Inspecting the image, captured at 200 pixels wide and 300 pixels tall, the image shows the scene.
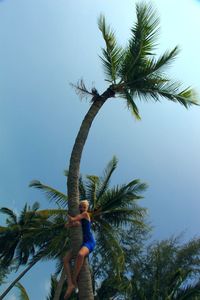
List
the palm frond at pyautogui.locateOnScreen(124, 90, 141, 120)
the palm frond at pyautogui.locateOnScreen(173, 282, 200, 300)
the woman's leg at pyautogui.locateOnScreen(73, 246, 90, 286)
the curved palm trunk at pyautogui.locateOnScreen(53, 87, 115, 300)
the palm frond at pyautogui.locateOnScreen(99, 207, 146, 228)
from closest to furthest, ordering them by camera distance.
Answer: the woman's leg at pyautogui.locateOnScreen(73, 246, 90, 286), the curved palm trunk at pyautogui.locateOnScreen(53, 87, 115, 300), the palm frond at pyautogui.locateOnScreen(124, 90, 141, 120), the palm frond at pyautogui.locateOnScreen(173, 282, 200, 300), the palm frond at pyautogui.locateOnScreen(99, 207, 146, 228)

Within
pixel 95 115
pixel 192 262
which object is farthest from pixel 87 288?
pixel 192 262

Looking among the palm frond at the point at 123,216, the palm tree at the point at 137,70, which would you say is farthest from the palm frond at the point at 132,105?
the palm frond at the point at 123,216

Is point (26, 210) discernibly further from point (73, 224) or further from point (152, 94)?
point (73, 224)

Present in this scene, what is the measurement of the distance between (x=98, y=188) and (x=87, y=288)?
12230 mm

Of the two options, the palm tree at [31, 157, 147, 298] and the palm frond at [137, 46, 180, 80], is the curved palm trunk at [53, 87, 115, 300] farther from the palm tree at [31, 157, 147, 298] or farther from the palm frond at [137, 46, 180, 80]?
the palm tree at [31, 157, 147, 298]

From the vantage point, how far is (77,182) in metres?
10.8

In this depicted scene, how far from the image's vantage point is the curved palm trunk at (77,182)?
370 inches

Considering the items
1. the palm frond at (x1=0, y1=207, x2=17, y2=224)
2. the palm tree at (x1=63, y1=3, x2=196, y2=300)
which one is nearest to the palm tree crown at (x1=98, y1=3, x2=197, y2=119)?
the palm tree at (x1=63, y1=3, x2=196, y2=300)

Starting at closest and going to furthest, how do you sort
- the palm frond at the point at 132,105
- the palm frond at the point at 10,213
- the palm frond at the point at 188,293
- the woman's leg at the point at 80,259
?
the woman's leg at the point at 80,259 → the palm frond at the point at 132,105 → the palm frond at the point at 188,293 → the palm frond at the point at 10,213

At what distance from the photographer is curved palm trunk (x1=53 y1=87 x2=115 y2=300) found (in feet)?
30.8

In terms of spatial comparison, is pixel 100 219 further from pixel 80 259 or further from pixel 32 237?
pixel 80 259

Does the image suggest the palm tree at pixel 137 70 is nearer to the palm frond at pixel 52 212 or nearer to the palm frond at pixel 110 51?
the palm frond at pixel 110 51

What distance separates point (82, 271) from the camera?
30.7 feet

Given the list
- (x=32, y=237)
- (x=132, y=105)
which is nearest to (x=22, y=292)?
(x=32, y=237)
